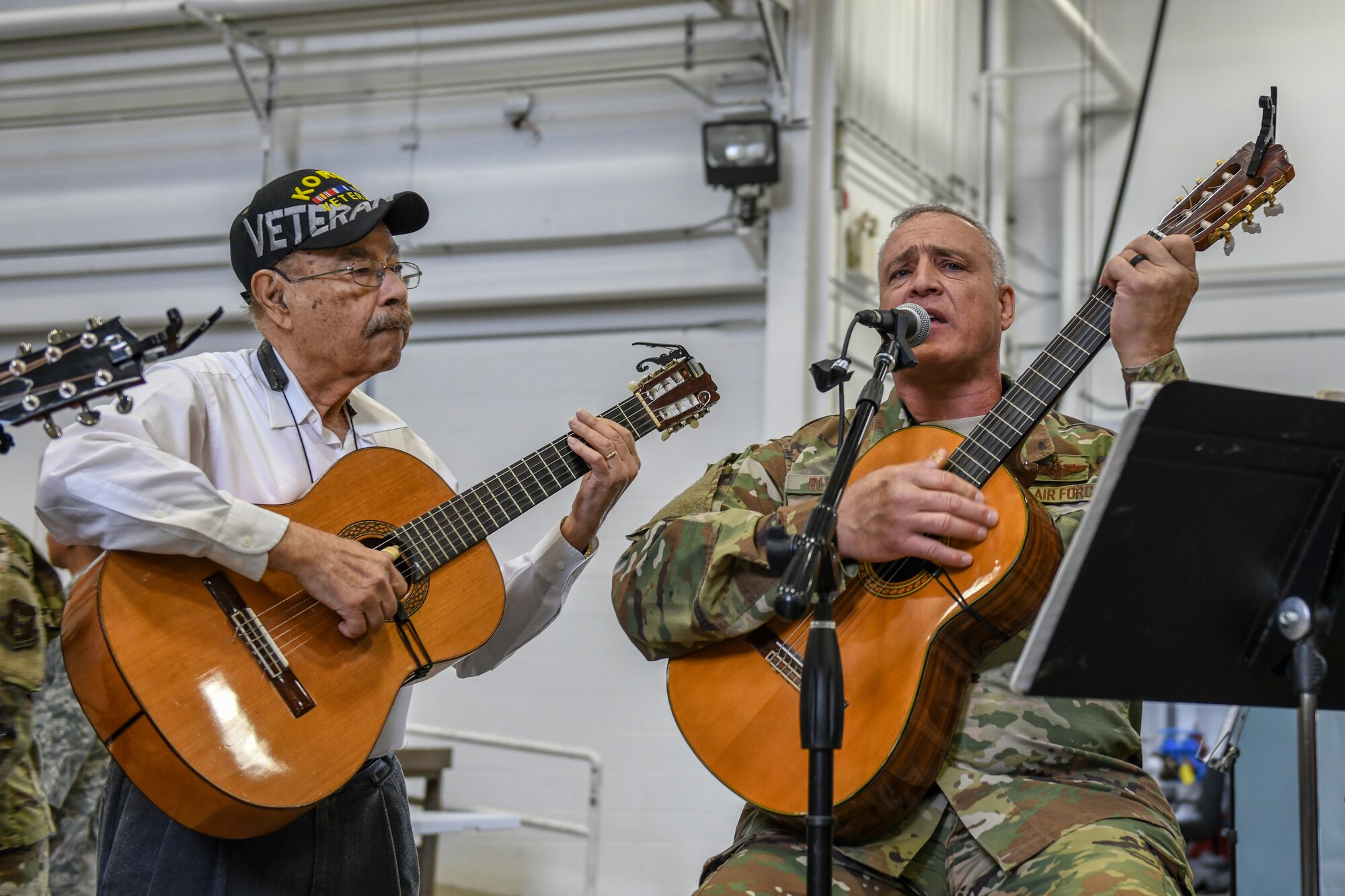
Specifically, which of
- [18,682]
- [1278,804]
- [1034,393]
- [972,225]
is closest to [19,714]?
[18,682]

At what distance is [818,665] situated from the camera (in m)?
1.83

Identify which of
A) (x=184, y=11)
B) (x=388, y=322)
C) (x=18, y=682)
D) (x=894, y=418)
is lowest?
(x=18, y=682)

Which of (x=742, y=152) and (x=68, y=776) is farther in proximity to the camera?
(x=742, y=152)

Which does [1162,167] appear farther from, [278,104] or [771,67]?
[278,104]

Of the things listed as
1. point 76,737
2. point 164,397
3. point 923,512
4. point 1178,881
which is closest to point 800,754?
point 923,512

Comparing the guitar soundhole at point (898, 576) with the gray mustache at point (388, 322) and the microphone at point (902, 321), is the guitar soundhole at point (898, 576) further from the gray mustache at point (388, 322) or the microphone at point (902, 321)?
the gray mustache at point (388, 322)

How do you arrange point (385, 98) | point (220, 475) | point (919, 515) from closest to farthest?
1. point (919, 515)
2. point (220, 475)
3. point (385, 98)

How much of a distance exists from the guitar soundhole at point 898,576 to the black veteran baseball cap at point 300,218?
3.82 ft

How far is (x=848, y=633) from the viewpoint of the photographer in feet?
7.54

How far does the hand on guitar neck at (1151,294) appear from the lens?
2.23 metres

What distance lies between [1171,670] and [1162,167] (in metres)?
5.94

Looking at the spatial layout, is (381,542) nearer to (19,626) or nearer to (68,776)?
(19,626)

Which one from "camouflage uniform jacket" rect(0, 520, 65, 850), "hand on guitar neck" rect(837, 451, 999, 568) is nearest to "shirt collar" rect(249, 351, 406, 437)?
"camouflage uniform jacket" rect(0, 520, 65, 850)

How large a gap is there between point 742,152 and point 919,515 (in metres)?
3.58
